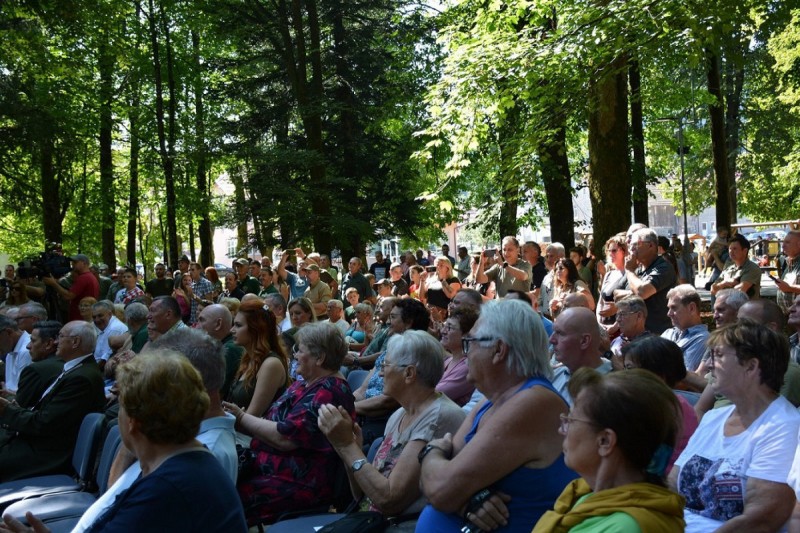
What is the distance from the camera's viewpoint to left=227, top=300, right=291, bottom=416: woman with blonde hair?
18.0ft

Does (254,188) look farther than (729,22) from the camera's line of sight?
Yes

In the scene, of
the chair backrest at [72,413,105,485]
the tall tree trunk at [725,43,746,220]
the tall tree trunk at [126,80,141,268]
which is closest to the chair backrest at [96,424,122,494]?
the chair backrest at [72,413,105,485]

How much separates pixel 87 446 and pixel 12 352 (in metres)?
3.32

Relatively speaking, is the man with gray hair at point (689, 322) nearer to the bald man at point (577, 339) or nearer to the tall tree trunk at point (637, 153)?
the bald man at point (577, 339)

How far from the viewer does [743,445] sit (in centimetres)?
336

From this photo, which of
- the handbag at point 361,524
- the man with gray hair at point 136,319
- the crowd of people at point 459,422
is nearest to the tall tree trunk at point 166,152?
the man with gray hair at point 136,319

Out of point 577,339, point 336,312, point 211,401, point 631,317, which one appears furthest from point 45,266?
point 577,339

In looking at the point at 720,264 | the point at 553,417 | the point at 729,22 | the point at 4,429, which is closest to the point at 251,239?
the point at 720,264

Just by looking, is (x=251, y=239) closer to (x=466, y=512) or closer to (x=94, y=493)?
(x=94, y=493)

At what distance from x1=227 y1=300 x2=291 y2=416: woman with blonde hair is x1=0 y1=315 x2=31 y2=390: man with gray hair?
3.18 m

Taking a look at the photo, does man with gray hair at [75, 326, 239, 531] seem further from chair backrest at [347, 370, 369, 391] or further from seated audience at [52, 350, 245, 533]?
chair backrest at [347, 370, 369, 391]

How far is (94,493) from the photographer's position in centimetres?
524

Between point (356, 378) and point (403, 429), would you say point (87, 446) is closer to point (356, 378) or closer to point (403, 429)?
point (356, 378)

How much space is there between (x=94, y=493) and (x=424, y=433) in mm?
2539
